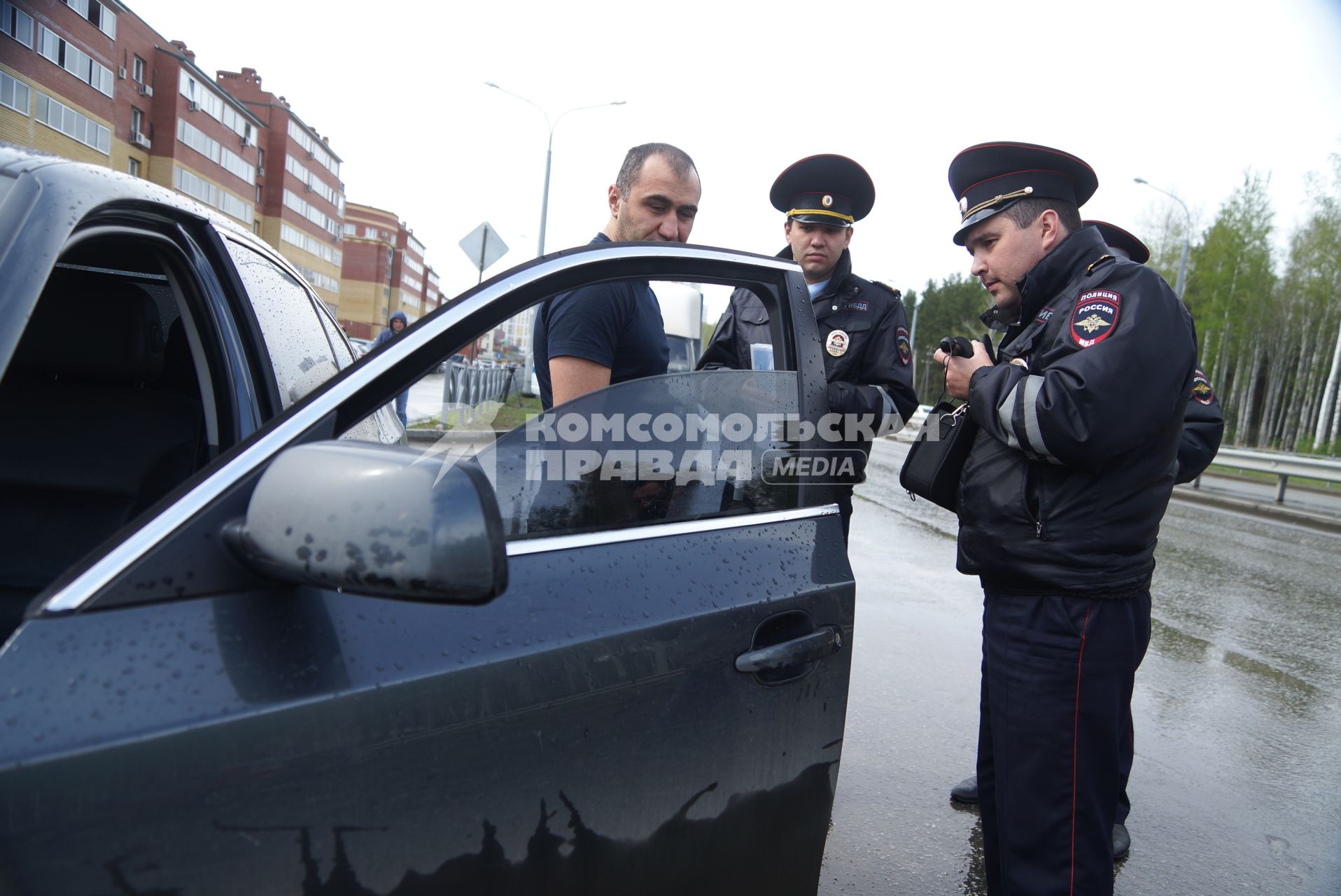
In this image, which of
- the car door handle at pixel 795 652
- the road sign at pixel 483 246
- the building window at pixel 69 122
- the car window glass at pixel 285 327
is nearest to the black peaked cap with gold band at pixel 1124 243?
the car door handle at pixel 795 652

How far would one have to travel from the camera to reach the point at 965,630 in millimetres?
5387

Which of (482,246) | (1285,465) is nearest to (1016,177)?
(482,246)

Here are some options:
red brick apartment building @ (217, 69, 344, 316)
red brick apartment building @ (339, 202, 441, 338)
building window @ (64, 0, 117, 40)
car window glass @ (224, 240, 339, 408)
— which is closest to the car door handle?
car window glass @ (224, 240, 339, 408)

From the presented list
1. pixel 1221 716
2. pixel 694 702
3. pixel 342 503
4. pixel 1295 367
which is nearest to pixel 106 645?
pixel 342 503

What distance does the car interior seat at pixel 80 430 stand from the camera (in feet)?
6.19

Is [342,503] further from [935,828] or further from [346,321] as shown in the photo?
[346,321]

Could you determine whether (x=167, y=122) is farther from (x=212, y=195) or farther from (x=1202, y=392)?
(x=1202, y=392)

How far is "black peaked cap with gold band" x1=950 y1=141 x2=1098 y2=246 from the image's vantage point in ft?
7.32

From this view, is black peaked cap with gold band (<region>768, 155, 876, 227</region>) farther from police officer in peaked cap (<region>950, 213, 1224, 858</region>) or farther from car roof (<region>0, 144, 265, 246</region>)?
car roof (<region>0, 144, 265, 246</region>)

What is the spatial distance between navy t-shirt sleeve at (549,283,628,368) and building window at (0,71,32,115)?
188 cm

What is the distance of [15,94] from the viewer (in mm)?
2648

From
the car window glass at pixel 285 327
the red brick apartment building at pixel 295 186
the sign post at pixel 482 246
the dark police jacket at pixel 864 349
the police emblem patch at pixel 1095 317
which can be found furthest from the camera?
the red brick apartment building at pixel 295 186

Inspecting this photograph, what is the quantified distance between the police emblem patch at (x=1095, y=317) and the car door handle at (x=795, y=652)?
0.94 m

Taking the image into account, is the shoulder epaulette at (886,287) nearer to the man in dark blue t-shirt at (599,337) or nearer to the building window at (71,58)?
the man in dark blue t-shirt at (599,337)
